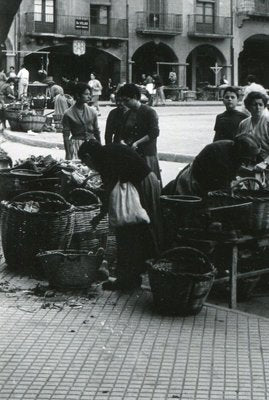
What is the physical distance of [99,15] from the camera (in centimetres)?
4797

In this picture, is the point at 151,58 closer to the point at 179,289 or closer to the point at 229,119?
the point at 229,119

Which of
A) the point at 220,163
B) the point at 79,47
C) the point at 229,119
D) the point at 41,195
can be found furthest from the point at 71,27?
the point at 220,163

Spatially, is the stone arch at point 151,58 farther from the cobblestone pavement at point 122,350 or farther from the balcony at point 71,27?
the cobblestone pavement at point 122,350

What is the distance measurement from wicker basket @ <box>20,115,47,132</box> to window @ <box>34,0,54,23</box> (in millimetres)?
24119

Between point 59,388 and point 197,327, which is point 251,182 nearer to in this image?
point 197,327

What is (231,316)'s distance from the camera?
18.9ft

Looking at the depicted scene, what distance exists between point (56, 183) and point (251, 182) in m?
2.21

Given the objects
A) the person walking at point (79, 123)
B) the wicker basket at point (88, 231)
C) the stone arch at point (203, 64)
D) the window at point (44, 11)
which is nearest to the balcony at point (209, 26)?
the stone arch at point (203, 64)

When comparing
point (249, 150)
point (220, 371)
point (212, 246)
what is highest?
point (249, 150)

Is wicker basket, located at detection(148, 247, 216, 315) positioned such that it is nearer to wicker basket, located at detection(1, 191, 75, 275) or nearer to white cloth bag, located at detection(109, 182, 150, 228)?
white cloth bag, located at detection(109, 182, 150, 228)

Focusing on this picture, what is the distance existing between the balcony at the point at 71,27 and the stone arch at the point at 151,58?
84.0 inches

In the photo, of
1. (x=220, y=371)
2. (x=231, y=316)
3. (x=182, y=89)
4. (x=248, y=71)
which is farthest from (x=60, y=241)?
(x=248, y=71)

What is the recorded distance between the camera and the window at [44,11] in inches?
1789

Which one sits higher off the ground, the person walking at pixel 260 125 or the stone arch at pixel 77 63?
the stone arch at pixel 77 63
